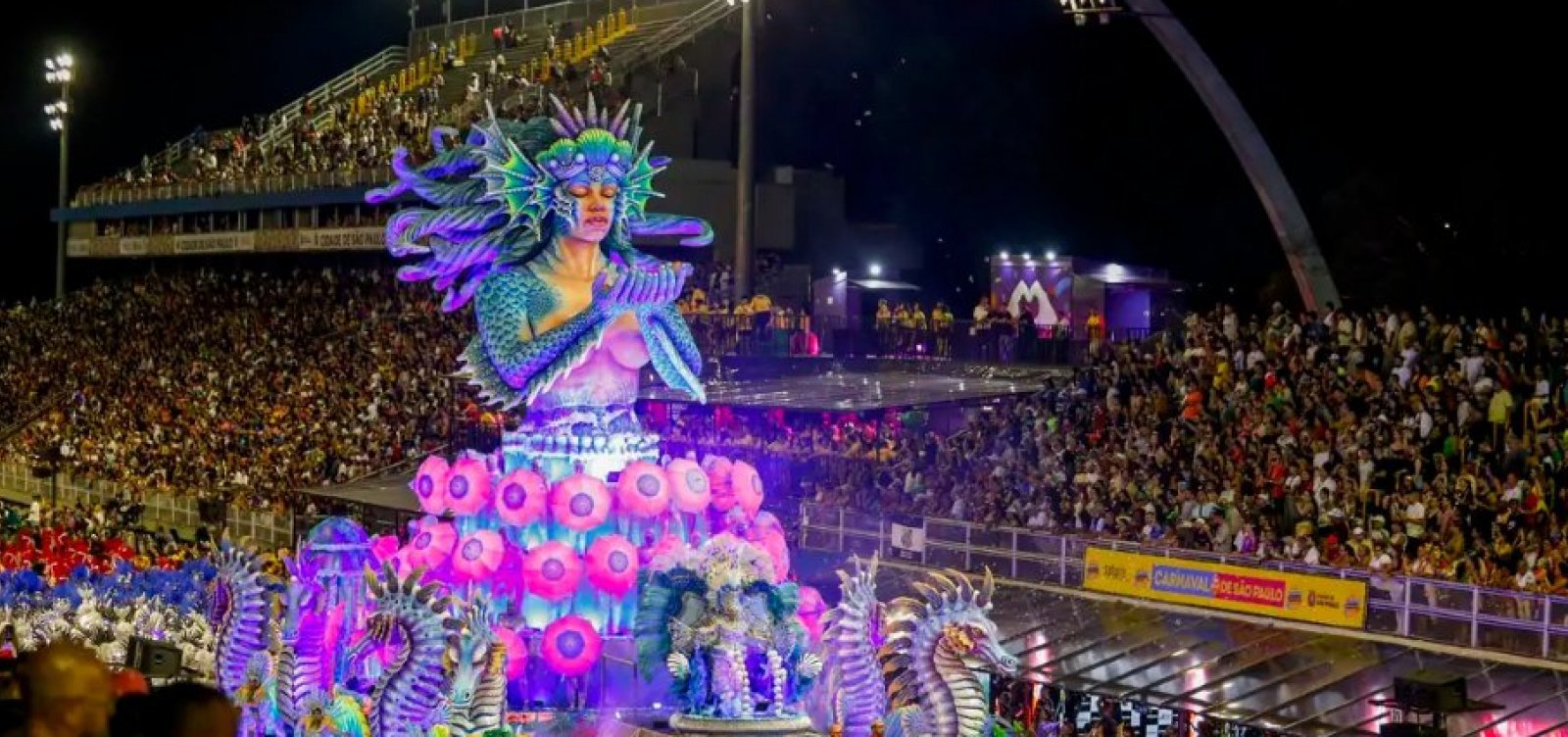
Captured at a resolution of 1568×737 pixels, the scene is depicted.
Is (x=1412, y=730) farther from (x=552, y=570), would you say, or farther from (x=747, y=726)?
(x=552, y=570)

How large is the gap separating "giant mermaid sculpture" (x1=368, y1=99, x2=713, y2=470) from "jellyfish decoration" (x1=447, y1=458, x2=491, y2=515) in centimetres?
60

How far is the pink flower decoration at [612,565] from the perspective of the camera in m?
19.1

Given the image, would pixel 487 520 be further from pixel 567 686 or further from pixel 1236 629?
pixel 1236 629

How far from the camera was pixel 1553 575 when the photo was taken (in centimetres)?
1841

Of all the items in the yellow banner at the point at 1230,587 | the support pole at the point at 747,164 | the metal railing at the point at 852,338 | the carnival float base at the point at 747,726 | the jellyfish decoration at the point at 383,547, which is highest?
the support pole at the point at 747,164

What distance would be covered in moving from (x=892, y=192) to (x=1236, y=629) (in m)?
Answer: 23.3

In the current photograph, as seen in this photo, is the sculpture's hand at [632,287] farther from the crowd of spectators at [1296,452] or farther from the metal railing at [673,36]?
the metal railing at [673,36]

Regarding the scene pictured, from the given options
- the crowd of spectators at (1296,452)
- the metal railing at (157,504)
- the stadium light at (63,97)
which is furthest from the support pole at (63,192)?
the crowd of spectators at (1296,452)

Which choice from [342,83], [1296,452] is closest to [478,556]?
[1296,452]

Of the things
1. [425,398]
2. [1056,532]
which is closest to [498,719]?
[1056,532]

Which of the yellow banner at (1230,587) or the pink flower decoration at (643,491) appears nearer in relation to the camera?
the yellow banner at (1230,587)

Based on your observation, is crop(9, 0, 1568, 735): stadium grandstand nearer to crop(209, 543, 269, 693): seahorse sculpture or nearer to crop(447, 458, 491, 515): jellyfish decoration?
crop(447, 458, 491, 515): jellyfish decoration

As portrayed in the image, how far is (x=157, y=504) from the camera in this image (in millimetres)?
34719

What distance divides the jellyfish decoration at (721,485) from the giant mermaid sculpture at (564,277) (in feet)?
2.27
